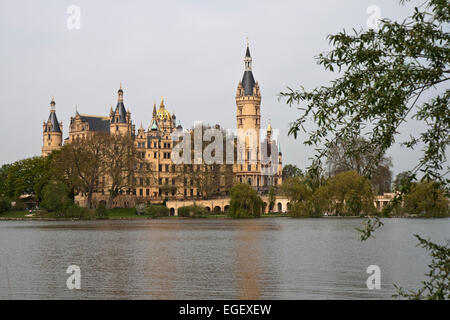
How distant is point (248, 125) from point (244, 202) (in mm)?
46519

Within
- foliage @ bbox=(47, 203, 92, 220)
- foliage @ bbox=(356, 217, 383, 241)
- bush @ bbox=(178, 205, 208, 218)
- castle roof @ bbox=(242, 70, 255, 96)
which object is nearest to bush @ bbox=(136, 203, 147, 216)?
bush @ bbox=(178, 205, 208, 218)

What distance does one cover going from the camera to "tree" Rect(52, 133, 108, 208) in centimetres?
7550

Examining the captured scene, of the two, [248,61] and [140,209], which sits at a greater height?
[248,61]

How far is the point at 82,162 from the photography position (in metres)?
75.9

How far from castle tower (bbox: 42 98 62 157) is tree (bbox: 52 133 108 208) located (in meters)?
41.8

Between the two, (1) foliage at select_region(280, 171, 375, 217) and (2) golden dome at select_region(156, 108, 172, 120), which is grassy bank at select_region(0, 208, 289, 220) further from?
(2) golden dome at select_region(156, 108, 172, 120)

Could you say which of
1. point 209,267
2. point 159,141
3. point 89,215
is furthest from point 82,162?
point 209,267

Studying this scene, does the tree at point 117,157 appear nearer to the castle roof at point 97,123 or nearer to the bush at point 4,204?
the bush at point 4,204

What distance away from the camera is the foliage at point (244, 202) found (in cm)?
7075

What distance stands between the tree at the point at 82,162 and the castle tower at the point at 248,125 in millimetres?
37476

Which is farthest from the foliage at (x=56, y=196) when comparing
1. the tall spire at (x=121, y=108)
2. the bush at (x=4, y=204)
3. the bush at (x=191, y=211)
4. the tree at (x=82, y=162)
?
the tall spire at (x=121, y=108)

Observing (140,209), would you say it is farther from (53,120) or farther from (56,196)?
(53,120)
